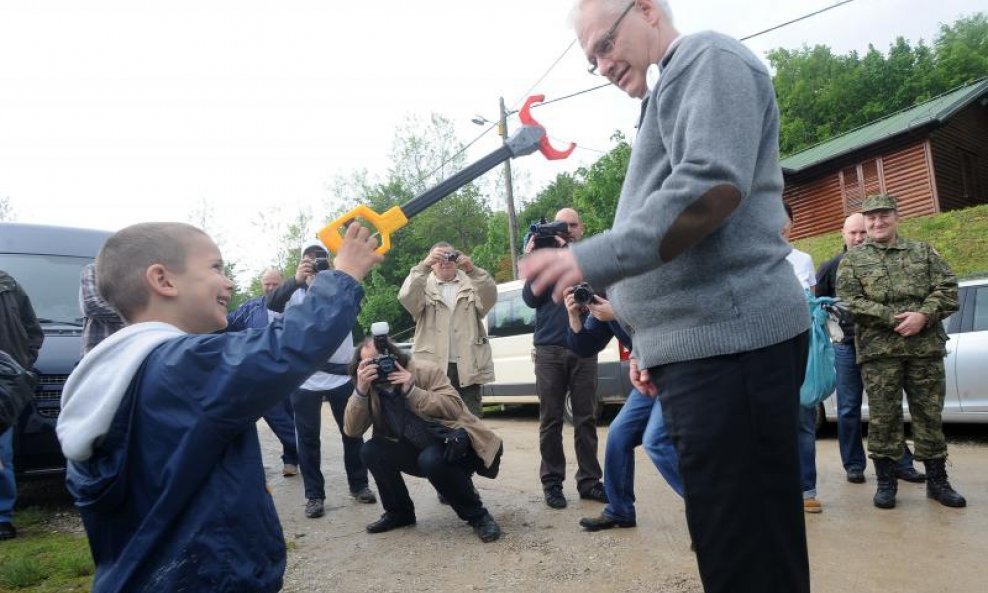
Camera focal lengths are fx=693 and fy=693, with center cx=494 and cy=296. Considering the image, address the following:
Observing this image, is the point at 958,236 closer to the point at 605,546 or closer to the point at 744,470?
the point at 605,546

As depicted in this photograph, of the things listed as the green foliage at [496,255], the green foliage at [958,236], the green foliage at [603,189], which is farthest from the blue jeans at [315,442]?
the green foliage at [496,255]

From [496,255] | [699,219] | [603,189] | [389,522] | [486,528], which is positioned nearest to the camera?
[699,219]

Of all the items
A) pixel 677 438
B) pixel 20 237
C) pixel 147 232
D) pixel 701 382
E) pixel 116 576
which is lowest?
pixel 116 576

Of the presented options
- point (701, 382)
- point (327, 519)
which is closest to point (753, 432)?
point (701, 382)

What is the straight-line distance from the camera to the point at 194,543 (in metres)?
1.69

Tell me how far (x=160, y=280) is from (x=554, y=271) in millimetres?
1127

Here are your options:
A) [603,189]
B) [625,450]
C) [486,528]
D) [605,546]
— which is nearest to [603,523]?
[605,546]

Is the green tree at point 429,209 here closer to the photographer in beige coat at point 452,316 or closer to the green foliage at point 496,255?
the green foliage at point 496,255

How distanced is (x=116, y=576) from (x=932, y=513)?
14.4ft

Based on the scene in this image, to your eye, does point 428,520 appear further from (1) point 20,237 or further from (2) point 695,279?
(1) point 20,237

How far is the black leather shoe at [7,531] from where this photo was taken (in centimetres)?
483

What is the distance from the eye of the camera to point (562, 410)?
5203 millimetres

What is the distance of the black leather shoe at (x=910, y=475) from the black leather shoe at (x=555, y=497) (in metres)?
2.42

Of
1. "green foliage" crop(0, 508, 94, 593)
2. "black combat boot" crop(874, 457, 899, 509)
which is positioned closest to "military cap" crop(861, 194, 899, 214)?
"black combat boot" crop(874, 457, 899, 509)
